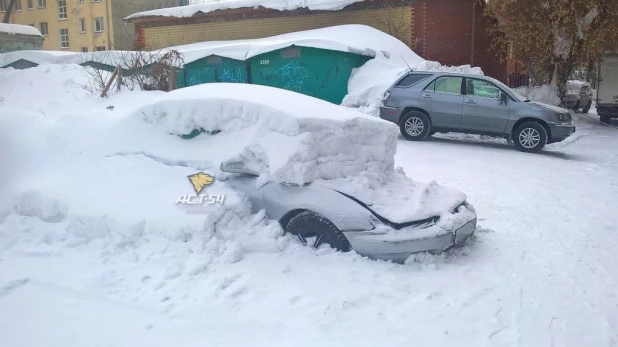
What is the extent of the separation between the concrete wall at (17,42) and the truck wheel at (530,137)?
2142cm

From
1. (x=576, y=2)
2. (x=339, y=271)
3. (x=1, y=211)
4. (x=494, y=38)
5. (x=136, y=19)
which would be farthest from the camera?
(x=136, y=19)

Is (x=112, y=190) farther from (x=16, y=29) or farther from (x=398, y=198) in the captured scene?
(x=16, y=29)

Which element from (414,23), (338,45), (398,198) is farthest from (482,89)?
(414,23)

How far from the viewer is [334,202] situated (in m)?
4.69

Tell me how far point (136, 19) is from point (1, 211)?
959 inches

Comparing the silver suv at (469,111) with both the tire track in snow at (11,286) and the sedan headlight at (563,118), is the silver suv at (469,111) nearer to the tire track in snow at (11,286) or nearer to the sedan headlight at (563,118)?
the sedan headlight at (563,118)

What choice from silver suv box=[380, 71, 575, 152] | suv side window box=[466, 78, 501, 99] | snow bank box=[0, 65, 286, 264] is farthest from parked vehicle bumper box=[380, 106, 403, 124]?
snow bank box=[0, 65, 286, 264]

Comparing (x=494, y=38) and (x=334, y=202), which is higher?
(x=494, y=38)

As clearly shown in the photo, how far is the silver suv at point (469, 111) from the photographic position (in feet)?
37.4

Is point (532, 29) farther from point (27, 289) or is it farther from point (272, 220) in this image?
point (27, 289)

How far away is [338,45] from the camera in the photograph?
16.6 metres

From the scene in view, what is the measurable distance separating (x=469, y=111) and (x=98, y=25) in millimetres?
37705

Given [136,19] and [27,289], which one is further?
[136,19]

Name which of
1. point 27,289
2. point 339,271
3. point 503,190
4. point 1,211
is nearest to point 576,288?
point 339,271
